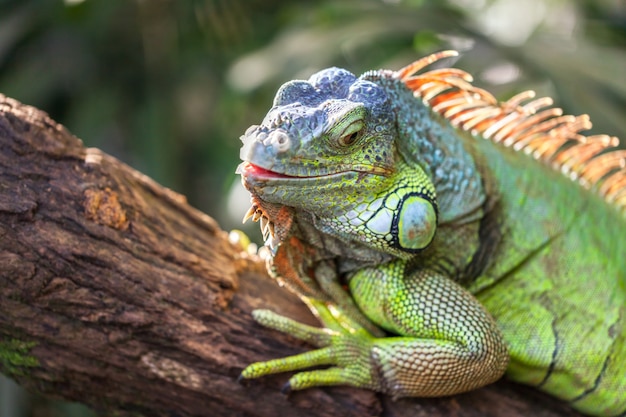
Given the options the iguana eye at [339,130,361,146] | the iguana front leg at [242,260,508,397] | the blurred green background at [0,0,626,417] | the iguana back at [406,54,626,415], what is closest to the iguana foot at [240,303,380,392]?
the iguana front leg at [242,260,508,397]

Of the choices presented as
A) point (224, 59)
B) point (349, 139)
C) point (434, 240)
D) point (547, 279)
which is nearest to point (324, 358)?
point (434, 240)

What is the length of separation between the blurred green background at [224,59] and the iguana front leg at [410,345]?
230 centimetres

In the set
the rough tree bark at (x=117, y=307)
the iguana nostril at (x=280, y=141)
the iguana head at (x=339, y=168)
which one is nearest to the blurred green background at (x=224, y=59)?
the iguana head at (x=339, y=168)

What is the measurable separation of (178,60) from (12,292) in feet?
17.0

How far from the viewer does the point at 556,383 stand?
332cm

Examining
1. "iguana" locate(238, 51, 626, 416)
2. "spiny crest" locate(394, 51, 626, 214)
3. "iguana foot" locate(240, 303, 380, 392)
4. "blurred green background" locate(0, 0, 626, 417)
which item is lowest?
"iguana foot" locate(240, 303, 380, 392)

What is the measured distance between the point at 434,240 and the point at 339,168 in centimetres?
70

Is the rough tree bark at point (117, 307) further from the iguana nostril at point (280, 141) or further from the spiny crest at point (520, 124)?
the spiny crest at point (520, 124)

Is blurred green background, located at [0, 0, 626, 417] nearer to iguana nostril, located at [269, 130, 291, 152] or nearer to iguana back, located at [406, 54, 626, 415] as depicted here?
iguana back, located at [406, 54, 626, 415]

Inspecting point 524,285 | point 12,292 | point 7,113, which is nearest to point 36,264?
point 12,292

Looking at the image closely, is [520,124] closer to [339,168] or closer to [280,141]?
[339,168]

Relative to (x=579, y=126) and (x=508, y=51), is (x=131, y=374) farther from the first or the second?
(x=508, y=51)

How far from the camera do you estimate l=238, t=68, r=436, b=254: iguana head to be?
2.62m

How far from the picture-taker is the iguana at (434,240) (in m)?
2.76
